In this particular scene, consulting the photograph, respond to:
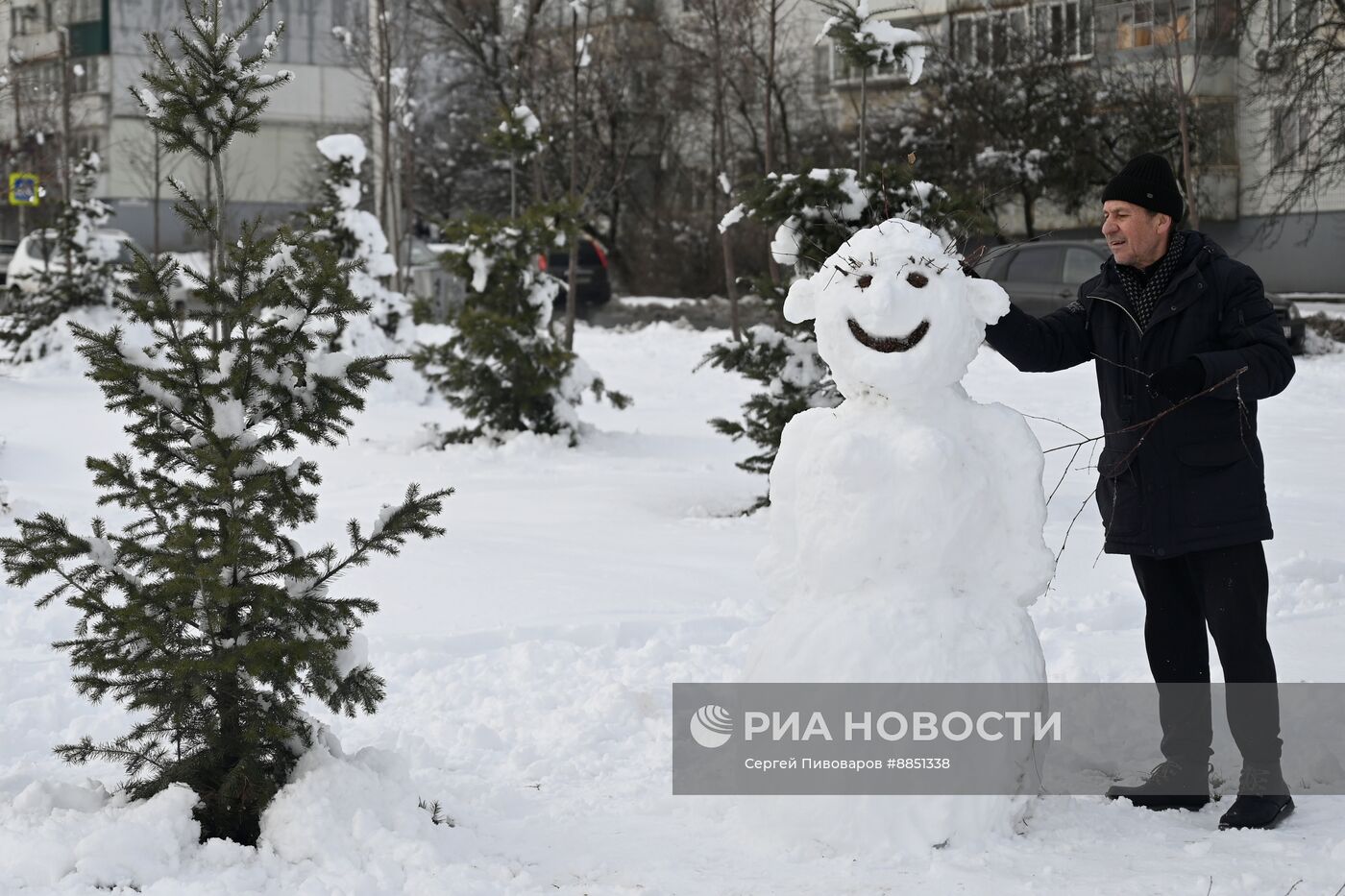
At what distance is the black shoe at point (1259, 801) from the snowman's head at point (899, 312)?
138 centimetres

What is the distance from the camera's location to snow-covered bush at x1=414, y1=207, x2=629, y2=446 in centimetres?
1109

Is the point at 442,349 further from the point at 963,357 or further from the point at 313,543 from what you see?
the point at 963,357

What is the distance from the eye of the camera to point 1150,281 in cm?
416

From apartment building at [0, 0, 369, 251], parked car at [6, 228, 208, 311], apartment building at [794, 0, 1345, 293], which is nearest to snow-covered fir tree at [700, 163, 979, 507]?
parked car at [6, 228, 208, 311]

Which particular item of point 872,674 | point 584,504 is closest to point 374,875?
point 872,674

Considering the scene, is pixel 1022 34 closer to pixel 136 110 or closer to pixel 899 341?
pixel 136 110

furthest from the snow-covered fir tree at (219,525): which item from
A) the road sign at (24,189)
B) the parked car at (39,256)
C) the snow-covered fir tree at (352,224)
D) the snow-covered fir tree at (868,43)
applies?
the road sign at (24,189)

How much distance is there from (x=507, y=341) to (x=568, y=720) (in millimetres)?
6535

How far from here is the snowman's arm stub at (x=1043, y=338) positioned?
4.18 m

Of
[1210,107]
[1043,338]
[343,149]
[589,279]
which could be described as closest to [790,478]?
[1043,338]

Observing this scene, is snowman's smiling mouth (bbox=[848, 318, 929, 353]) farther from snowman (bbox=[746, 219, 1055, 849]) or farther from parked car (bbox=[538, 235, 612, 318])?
parked car (bbox=[538, 235, 612, 318])

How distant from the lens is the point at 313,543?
795cm

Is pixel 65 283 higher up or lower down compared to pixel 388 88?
lower down

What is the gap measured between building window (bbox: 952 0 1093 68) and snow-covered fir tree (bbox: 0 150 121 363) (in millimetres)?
15771
